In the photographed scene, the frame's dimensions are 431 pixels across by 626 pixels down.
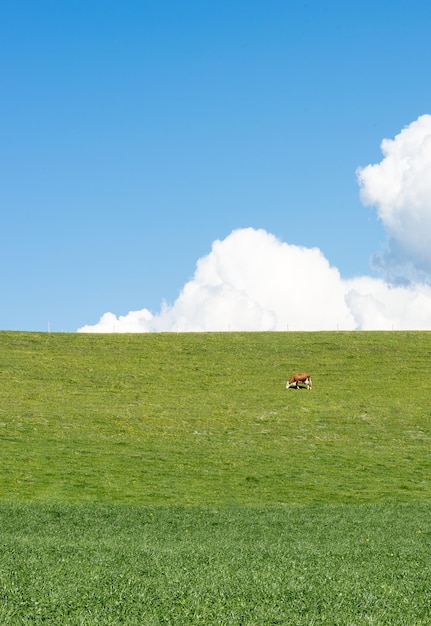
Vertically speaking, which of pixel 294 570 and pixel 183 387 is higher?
pixel 183 387

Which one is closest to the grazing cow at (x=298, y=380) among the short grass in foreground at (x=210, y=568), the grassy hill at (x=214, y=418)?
the grassy hill at (x=214, y=418)

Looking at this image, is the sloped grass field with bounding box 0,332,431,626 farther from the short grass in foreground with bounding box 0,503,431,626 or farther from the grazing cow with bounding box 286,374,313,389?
the grazing cow with bounding box 286,374,313,389

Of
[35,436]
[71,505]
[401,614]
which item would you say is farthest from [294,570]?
[35,436]

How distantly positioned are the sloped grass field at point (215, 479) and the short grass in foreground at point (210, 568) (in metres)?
0.08

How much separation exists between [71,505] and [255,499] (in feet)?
29.3

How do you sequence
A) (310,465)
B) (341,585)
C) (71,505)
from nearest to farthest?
1. (341,585)
2. (71,505)
3. (310,465)

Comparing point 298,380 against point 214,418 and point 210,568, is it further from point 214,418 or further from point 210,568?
point 210,568

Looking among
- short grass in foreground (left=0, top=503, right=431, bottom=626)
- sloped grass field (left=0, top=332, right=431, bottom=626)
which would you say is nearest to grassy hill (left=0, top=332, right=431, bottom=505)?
sloped grass field (left=0, top=332, right=431, bottom=626)

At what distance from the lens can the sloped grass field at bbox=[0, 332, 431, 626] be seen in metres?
16.2

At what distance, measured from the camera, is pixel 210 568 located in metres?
18.8

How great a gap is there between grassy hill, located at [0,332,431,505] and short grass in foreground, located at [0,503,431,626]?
622 centimetres

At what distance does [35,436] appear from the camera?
46.5m

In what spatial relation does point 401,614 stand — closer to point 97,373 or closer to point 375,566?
point 375,566

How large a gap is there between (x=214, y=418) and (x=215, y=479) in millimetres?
14576
